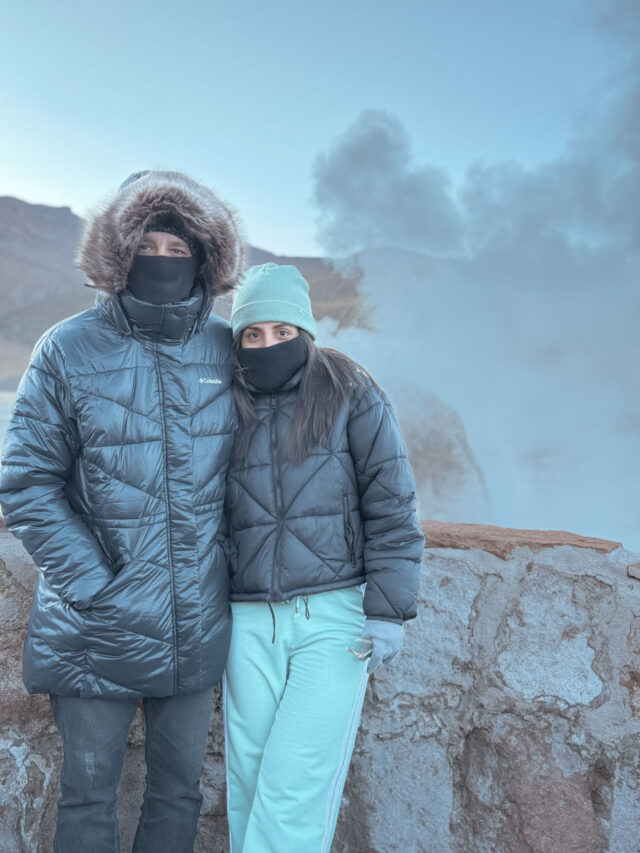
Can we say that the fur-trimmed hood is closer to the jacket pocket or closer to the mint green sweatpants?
the jacket pocket

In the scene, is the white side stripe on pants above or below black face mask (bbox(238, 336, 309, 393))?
below

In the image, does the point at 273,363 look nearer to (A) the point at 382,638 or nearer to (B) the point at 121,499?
(B) the point at 121,499

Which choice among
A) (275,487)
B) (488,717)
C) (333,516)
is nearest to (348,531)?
(333,516)

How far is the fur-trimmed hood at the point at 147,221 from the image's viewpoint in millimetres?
1443

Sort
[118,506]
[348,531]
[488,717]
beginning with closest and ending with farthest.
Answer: [118,506], [348,531], [488,717]

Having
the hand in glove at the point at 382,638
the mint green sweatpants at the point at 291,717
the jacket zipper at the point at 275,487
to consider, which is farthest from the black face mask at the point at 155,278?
the hand in glove at the point at 382,638

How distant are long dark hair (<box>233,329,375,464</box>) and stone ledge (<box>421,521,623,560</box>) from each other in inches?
17.4

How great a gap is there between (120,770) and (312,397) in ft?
2.76

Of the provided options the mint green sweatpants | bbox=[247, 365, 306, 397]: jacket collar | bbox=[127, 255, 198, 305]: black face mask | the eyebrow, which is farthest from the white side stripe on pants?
bbox=[127, 255, 198, 305]: black face mask

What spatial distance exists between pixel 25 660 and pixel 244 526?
0.50 metres

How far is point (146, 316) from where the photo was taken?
143cm

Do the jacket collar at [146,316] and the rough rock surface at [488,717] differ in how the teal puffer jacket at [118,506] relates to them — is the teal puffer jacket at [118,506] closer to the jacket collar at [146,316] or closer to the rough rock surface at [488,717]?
the jacket collar at [146,316]

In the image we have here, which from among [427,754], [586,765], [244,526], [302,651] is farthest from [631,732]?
[244,526]

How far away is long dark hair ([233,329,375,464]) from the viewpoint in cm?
146
